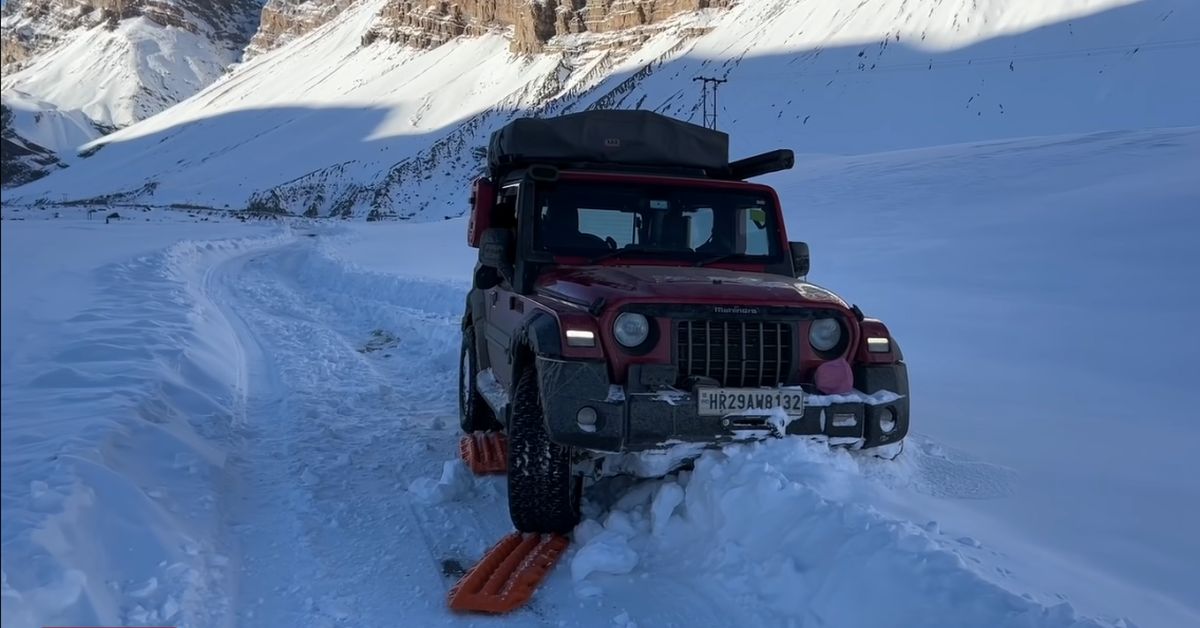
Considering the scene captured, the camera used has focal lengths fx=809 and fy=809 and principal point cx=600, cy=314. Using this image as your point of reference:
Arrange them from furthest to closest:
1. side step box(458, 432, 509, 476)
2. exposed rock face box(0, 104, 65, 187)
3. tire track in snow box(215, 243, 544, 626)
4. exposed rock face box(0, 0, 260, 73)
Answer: side step box(458, 432, 509, 476)
tire track in snow box(215, 243, 544, 626)
exposed rock face box(0, 0, 260, 73)
exposed rock face box(0, 104, 65, 187)

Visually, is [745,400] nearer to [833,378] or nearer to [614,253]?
[833,378]

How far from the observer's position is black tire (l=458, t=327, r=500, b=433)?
5.98 m

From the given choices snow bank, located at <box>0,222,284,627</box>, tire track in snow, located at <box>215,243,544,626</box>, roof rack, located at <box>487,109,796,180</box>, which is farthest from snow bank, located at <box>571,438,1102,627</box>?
roof rack, located at <box>487,109,796,180</box>

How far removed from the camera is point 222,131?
12738 cm

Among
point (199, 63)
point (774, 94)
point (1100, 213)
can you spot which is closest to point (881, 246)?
point (1100, 213)

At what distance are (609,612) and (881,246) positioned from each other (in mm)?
12170

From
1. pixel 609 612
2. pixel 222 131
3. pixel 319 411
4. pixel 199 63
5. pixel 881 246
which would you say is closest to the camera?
pixel 609 612

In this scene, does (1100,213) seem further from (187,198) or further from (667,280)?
(187,198)

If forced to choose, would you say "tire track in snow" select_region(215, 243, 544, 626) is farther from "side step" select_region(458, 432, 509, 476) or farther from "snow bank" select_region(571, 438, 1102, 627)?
"snow bank" select_region(571, 438, 1102, 627)

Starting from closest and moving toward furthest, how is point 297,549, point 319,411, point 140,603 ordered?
1. point 140,603
2. point 297,549
3. point 319,411

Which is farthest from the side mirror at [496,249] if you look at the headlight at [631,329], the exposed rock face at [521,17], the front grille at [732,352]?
the exposed rock face at [521,17]

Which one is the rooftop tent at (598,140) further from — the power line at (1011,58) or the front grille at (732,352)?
the power line at (1011,58)

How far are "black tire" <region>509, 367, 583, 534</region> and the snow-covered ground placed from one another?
0.62 ft

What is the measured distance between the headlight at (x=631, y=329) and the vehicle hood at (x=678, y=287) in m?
0.09
